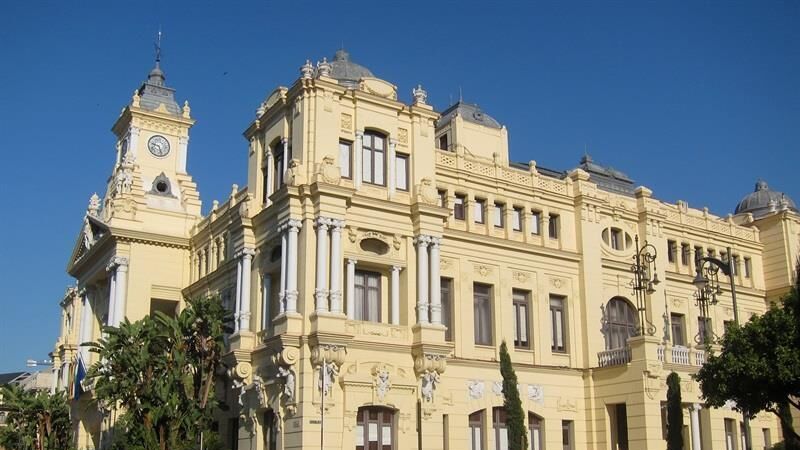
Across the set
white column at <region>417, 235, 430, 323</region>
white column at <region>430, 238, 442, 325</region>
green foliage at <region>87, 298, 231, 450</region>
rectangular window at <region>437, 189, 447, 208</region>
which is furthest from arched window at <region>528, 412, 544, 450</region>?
green foliage at <region>87, 298, 231, 450</region>

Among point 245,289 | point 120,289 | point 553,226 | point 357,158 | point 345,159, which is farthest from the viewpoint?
point 120,289

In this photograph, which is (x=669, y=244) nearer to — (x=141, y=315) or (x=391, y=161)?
(x=391, y=161)

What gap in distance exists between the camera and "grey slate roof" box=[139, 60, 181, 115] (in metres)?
61.2

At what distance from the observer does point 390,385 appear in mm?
36719

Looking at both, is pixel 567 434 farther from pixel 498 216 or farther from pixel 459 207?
pixel 459 207

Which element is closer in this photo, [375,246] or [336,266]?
[336,266]

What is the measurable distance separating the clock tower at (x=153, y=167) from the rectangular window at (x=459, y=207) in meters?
18.0

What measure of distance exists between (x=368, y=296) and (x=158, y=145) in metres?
26.2

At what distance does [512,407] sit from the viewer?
3928 cm

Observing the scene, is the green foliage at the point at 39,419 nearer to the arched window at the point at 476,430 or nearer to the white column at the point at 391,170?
the arched window at the point at 476,430

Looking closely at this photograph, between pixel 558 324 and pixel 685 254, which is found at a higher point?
pixel 685 254

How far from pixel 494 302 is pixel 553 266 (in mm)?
4324

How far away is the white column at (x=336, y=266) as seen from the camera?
36.0m

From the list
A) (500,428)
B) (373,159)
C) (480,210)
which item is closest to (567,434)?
(500,428)
